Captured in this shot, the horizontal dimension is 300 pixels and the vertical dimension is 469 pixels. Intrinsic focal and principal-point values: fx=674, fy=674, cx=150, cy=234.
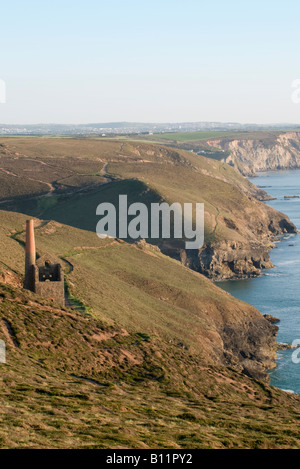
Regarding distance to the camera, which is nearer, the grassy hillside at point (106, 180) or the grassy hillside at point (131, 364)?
the grassy hillside at point (131, 364)

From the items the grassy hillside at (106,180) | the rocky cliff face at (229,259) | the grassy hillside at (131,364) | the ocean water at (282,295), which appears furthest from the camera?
the grassy hillside at (106,180)

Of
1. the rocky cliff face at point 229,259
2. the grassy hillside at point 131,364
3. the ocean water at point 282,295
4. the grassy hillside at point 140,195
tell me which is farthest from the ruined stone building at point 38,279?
the grassy hillside at point 140,195

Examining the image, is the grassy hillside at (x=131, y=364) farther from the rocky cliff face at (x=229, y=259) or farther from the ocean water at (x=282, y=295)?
the rocky cliff face at (x=229, y=259)

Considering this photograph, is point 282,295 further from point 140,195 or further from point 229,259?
point 140,195

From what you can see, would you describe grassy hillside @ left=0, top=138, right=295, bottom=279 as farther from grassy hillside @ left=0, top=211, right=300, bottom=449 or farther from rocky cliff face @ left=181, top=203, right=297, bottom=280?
grassy hillside @ left=0, top=211, right=300, bottom=449

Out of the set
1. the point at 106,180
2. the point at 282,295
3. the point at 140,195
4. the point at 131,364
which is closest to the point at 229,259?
the point at 282,295

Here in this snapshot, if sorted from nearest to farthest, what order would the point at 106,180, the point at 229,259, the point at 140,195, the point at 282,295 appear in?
the point at 282,295
the point at 229,259
the point at 140,195
the point at 106,180

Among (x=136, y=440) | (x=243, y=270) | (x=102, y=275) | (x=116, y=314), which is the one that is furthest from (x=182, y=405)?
(x=243, y=270)

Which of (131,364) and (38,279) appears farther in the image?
(38,279)
